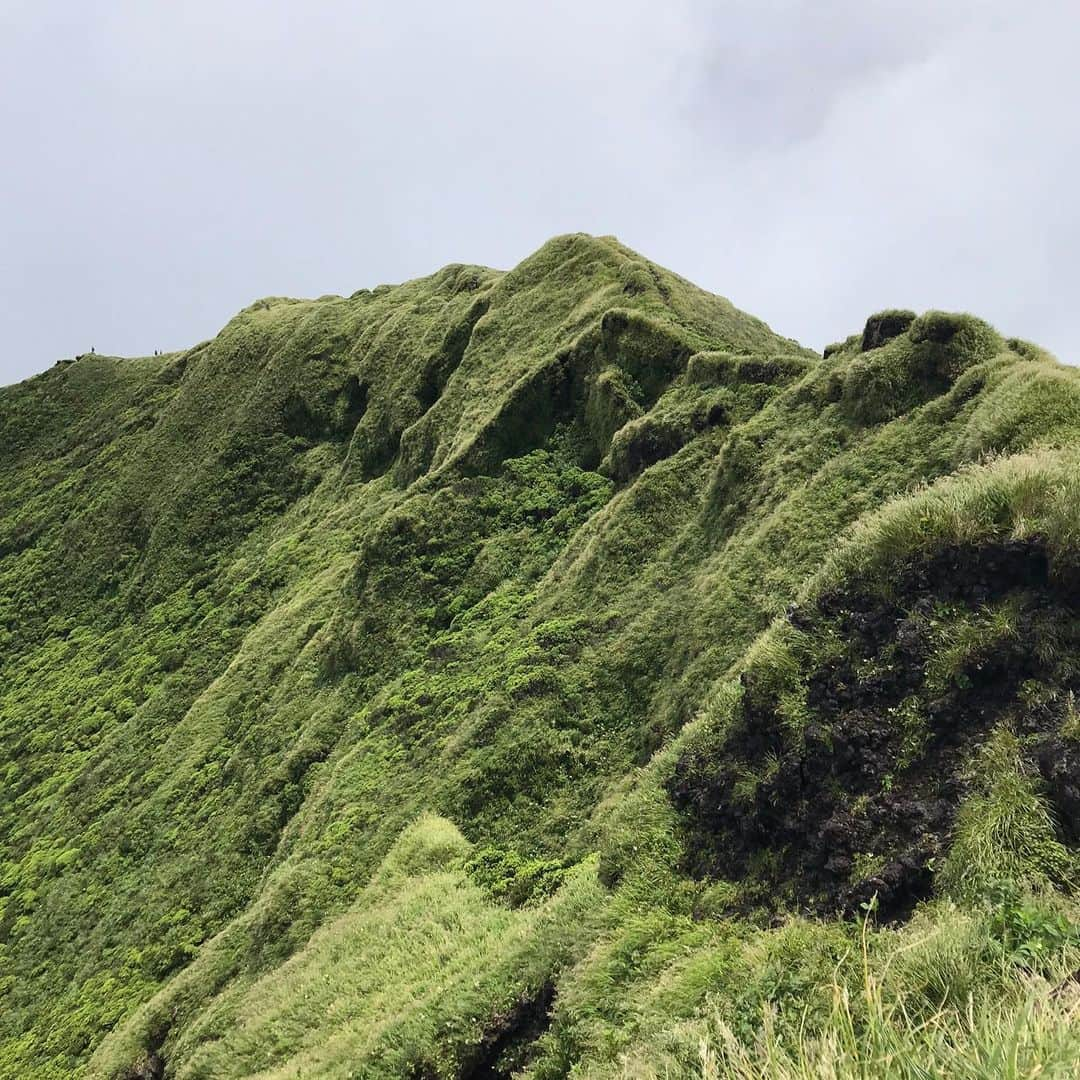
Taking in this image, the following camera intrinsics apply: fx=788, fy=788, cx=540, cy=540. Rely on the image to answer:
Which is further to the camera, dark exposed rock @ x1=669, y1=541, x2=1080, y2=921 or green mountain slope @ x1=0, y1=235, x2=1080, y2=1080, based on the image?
dark exposed rock @ x1=669, y1=541, x2=1080, y2=921

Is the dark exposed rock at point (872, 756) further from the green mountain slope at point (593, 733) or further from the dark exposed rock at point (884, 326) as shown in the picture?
the dark exposed rock at point (884, 326)

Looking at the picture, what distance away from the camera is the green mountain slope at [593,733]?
8352 mm

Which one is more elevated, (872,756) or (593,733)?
(872,756)

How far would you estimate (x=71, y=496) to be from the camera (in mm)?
74625

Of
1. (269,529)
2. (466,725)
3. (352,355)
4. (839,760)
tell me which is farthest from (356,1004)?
(352,355)

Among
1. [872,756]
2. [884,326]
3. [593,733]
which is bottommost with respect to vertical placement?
[593,733]

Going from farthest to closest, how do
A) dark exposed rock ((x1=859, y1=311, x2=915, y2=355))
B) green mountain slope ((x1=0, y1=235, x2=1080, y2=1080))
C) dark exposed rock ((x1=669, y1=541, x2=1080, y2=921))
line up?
dark exposed rock ((x1=859, y1=311, x2=915, y2=355)), dark exposed rock ((x1=669, y1=541, x2=1080, y2=921)), green mountain slope ((x1=0, y1=235, x2=1080, y2=1080))

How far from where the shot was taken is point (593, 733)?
21.5m

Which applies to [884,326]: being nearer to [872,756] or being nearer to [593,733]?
[593,733]

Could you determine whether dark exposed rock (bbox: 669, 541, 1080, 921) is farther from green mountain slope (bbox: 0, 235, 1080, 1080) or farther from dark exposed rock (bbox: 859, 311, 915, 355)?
dark exposed rock (bbox: 859, 311, 915, 355)

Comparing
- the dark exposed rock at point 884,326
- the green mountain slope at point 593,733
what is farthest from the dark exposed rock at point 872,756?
the dark exposed rock at point 884,326

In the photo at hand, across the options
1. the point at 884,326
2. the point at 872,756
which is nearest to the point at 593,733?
the point at 872,756

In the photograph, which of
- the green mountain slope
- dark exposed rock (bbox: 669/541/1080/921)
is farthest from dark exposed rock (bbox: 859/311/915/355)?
dark exposed rock (bbox: 669/541/1080/921)

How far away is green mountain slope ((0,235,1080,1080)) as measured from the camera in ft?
27.4
